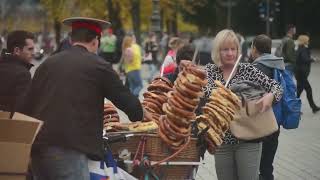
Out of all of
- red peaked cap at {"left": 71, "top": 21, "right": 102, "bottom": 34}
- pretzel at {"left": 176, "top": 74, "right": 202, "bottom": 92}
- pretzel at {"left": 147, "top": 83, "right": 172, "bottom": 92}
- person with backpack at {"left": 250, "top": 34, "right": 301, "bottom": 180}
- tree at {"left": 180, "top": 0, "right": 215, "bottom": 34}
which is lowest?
tree at {"left": 180, "top": 0, "right": 215, "bottom": 34}

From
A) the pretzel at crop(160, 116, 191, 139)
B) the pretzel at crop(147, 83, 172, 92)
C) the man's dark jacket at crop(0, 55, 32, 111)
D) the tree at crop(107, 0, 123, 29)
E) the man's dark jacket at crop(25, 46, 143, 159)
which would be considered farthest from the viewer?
the tree at crop(107, 0, 123, 29)

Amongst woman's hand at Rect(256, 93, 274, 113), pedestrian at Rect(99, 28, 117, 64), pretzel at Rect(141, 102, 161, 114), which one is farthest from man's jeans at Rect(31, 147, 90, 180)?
pedestrian at Rect(99, 28, 117, 64)

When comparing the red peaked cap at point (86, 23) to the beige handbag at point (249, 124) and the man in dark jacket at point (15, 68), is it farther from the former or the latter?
the beige handbag at point (249, 124)

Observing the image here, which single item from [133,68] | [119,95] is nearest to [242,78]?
[119,95]

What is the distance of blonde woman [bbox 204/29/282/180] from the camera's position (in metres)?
5.40

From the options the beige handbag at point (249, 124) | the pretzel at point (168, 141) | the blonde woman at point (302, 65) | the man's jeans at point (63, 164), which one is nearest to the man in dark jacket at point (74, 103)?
the man's jeans at point (63, 164)

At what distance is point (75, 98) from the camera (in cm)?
425

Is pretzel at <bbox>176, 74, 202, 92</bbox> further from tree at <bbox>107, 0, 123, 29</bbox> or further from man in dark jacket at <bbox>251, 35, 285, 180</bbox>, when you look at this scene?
tree at <bbox>107, 0, 123, 29</bbox>

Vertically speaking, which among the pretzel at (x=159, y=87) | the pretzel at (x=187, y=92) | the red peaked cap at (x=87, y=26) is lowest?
the pretzel at (x=159, y=87)

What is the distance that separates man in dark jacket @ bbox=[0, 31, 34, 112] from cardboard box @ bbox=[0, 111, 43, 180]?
1167 mm

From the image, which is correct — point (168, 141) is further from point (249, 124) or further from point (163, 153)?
point (249, 124)

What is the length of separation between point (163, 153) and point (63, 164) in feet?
2.23

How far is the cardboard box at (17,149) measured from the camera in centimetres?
427

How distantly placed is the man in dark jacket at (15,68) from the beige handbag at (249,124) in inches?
67.1
